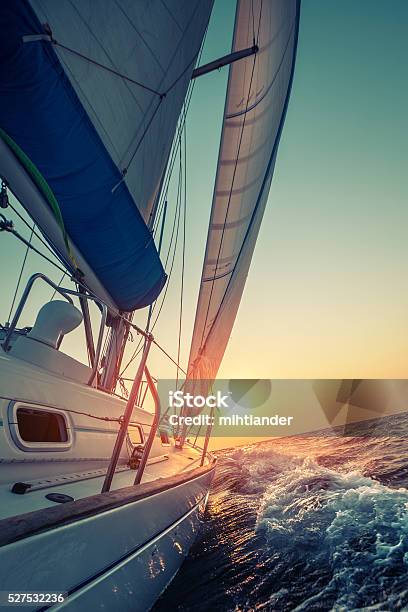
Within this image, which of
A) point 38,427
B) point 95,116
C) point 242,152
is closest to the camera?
point 38,427

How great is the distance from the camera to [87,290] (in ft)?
7.39

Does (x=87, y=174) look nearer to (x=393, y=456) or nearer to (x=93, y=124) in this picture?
(x=93, y=124)

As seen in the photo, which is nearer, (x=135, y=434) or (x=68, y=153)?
(x=68, y=153)

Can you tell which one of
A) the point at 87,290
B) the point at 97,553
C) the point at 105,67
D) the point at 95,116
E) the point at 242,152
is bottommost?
the point at 97,553

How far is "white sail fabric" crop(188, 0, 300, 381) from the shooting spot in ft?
23.1

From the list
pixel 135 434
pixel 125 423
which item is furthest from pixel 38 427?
pixel 135 434

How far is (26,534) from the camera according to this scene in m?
0.97

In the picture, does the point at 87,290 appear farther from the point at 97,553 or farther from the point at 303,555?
the point at 303,555

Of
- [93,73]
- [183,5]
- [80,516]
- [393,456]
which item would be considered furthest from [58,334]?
[393,456]

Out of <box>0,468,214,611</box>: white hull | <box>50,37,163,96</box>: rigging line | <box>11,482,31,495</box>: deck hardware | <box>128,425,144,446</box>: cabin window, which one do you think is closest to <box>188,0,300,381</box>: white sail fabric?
<box>128,425,144,446</box>: cabin window

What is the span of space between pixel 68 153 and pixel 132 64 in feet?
4.28

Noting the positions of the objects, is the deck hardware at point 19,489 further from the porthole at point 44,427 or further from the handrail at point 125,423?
the porthole at point 44,427

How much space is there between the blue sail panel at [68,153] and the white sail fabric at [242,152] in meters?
3.55

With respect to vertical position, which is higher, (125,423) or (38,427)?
(125,423)
